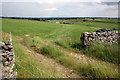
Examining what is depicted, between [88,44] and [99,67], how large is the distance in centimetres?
A: 556

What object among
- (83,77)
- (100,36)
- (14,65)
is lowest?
(83,77)

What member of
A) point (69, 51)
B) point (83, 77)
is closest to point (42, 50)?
point (69, 51)

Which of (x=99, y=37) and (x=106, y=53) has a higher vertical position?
(x=99, y=37)

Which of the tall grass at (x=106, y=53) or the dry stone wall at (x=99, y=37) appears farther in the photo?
the dry stone wall at (x=99, y=37)

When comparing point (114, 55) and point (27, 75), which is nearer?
point (27, 75)

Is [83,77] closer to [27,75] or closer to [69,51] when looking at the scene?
[27,75]

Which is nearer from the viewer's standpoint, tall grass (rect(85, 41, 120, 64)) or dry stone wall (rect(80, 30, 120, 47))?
tall grass (rect(85, 41, 120, 64))

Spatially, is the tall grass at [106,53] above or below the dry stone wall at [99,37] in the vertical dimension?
below

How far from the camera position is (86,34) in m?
12.7

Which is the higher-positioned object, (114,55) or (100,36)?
(100,36)

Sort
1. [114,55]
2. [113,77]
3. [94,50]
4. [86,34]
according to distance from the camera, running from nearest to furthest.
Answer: [113,77] → [114,55] → [94,50] → [86,34]

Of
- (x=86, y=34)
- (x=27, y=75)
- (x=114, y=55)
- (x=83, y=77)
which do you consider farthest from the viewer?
(x=86, y=34)

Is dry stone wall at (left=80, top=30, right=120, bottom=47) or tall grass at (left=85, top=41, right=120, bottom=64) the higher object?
dry stone wall at (left=80, top=30, right=120, bottom=47)

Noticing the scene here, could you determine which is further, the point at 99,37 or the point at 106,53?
the point at 99,37
